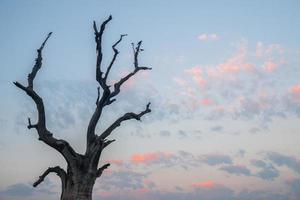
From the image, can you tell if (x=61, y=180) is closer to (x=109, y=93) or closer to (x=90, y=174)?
(x=90, y=174)

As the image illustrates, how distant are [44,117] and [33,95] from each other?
1296mm

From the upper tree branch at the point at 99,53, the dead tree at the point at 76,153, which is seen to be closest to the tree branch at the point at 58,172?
the dead tree at the point at 76,153

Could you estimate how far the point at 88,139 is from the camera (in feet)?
70.9

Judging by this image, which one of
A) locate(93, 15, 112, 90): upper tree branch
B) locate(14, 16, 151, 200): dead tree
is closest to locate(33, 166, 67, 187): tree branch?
locate(14, 16, 151, 200): dead tree

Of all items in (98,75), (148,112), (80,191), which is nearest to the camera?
(80,191)

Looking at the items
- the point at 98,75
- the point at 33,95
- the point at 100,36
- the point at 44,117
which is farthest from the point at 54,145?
the point at 100,36

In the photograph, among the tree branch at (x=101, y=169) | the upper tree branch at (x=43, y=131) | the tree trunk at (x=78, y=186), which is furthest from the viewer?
the tree branch at (x=101, y=169)

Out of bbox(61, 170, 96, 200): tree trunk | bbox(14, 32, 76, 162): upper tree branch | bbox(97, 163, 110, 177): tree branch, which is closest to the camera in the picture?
bbox(61, 170, 96, 200): tree trunk

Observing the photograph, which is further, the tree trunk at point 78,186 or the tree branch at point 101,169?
the tree branch at point 101,169

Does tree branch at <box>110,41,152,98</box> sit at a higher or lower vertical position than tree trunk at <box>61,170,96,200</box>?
higher

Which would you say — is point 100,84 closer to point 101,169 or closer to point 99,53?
point 99,53

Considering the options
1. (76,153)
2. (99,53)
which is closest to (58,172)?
(76,153)

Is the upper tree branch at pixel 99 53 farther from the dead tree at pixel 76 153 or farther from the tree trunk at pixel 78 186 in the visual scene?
the tree trunk at pixel 78 186

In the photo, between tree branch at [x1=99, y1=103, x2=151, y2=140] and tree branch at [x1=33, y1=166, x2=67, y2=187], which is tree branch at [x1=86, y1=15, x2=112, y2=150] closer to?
tree branch at [x1=99, y1=103, x2=151, y2=140]
